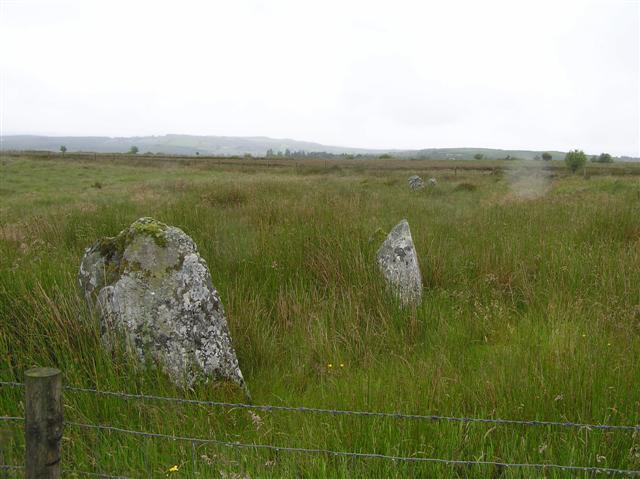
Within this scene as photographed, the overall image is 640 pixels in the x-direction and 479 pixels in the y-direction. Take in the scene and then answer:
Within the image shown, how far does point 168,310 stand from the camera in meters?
3.45

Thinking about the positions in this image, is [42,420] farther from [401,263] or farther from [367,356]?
[401,263]

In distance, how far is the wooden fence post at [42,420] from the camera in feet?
5.80

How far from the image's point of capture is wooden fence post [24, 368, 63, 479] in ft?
5.80

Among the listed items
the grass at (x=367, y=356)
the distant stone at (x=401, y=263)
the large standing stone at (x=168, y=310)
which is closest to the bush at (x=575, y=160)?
the grass at (x=367, y=356)

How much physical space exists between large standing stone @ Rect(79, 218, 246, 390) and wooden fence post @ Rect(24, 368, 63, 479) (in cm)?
152

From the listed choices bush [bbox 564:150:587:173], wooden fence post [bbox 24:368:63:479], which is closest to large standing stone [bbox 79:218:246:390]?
wooden fence post [bbox 24:368:63:479]

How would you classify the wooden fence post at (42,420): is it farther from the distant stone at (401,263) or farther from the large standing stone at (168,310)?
the distant stone at (401,263)

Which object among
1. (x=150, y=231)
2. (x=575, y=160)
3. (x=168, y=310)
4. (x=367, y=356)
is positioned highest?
(x=575, y=160)

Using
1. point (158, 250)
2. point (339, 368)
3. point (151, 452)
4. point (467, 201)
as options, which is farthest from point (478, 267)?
point (467, 201)

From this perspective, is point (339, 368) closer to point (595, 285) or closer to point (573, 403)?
point (573, 403)

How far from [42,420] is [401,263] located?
Answer: 4143 millimetres

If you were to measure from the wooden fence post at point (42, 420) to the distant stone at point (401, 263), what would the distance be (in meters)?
3.69

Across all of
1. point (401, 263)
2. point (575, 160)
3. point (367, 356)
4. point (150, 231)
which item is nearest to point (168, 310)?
point (150, 231)

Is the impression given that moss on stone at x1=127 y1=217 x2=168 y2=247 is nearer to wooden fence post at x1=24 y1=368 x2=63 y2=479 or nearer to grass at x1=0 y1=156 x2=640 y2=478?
grass at x1=0 y1=156 x2=640 y2=478
